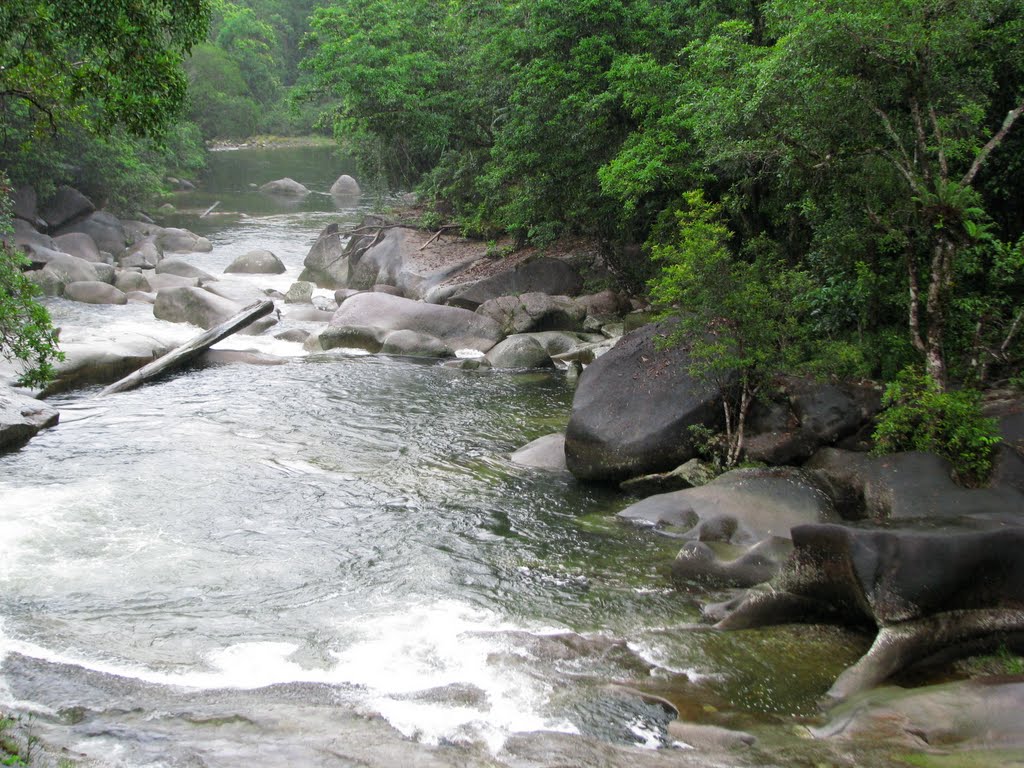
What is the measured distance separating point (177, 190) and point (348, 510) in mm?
42973

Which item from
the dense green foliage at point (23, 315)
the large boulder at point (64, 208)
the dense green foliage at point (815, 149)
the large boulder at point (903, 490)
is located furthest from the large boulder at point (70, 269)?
the large boulder at point (903, 490)

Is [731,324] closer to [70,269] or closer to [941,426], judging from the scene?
[941,426]

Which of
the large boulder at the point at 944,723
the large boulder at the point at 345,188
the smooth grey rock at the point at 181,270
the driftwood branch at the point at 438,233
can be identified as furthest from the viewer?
→ the large boulder at the point at 345,188

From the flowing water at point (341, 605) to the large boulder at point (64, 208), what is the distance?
1894cm

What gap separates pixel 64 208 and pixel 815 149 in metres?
28.4

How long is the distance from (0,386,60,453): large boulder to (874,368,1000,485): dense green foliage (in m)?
11.7

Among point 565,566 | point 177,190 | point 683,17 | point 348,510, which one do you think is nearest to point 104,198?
point 177,190

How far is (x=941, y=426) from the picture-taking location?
949 cm

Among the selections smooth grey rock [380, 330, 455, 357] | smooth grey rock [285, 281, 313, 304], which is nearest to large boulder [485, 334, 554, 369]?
smooth grey rock [380, 330, 455, 357]

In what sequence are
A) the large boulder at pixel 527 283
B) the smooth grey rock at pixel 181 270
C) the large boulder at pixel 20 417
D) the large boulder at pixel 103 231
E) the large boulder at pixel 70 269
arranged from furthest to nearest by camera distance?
the large boulder at pixel 103 231 → the smooth grey rock at pixel 181 270 → the large boulder at pixel 70 269 → the large boulder at pixel 527 283 → the large boulder at pixel 20 417

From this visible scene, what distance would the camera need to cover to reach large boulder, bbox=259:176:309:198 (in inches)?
1874

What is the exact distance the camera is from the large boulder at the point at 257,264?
28156mm

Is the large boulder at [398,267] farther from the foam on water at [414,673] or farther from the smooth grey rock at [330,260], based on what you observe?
the foam on water at [414,673]

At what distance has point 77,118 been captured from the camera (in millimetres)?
8297
